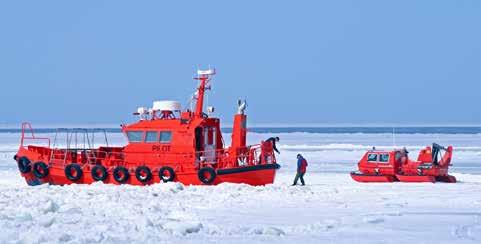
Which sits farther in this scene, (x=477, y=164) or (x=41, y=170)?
(x=477, y=164)

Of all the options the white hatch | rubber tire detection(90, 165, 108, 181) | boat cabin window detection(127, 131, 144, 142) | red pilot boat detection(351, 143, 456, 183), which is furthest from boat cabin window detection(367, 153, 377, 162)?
rubber tire detection(90, 165, 108, 181)

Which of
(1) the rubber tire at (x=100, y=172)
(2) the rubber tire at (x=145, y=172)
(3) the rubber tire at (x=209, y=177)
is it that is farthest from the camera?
(1) the rubber tire at (x=100, y=172)

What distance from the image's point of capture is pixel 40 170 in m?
15.9

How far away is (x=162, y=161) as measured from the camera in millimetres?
15539

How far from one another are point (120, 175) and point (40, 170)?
1991mm

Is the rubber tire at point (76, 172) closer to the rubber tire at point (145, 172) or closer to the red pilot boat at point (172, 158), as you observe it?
the red pilot boat at point (172, 158)

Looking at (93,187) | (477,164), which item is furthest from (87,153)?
(477,164)

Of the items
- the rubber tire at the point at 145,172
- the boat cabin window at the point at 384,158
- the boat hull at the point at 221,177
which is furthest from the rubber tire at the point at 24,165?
the boat cabin window at the point at 384,158

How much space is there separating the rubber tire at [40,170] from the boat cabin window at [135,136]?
78.5 inches

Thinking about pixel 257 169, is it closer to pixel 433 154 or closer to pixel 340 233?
pixel 433 154

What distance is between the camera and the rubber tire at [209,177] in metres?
14.8

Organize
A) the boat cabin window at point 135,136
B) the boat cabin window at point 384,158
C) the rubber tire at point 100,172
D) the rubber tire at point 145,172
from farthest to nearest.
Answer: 1. the boat cabin window at point 384,158
2. the boat cabin window at point 135,136
3. the rubber tire at point 100,172
4. the rubber tire at point 145,172

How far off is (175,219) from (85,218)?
1161 mm

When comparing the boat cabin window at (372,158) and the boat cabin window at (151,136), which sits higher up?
the boat cabin window at (151,136)
